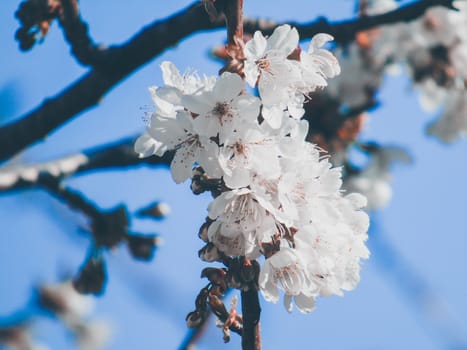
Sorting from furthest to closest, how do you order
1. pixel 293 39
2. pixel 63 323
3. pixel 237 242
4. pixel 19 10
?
pixel 63 323 → pixel 19 10 → pixel 293 39 → pixel 237 242

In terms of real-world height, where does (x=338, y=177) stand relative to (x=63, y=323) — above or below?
above

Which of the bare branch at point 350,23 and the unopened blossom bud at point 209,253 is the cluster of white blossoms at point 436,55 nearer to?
the bare branch at point 350,23

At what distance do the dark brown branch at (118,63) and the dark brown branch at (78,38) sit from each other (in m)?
0.03

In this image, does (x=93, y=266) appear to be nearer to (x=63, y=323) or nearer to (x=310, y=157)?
(x=310, y=157)

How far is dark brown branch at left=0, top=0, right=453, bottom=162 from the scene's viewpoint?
2.05m

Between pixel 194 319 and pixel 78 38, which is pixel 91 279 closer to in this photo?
pixel 78 38

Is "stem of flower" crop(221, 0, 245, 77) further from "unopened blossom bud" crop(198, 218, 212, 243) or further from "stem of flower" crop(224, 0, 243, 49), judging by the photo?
"unopened blossom bud" crop(198, 218, 212, 243)

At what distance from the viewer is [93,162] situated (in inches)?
101

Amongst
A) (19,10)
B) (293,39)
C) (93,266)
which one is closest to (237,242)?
(293,39)

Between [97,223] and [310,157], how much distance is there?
141 cm

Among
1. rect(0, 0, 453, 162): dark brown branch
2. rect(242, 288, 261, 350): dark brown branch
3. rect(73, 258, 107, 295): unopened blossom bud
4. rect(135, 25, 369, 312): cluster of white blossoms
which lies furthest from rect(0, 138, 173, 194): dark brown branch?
rect(242, 288, 261, 350): dark brown branch

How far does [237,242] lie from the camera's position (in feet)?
3.98

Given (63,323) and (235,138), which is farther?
(63,323)

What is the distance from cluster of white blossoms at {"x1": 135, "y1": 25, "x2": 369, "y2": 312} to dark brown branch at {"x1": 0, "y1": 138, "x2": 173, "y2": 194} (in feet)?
3.66
